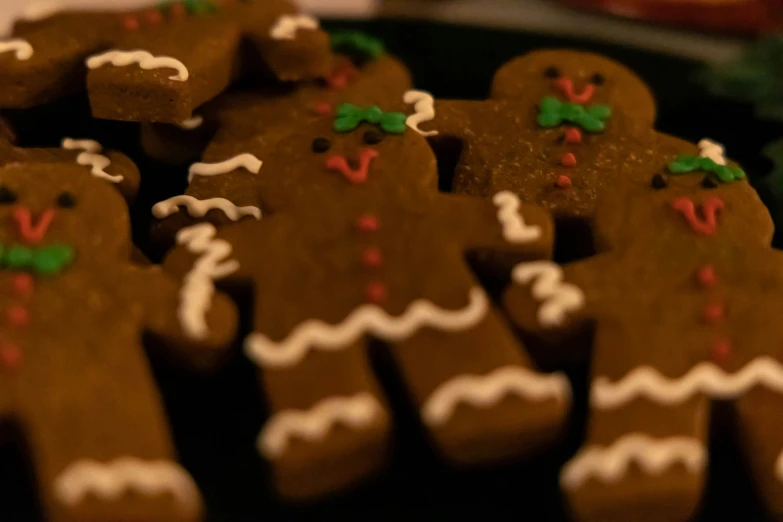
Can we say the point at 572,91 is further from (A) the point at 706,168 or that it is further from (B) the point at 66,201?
(B) the point at 66,201

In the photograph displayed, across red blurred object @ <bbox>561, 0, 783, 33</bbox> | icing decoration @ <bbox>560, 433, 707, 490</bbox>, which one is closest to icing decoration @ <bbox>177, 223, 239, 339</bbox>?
icing decoration @ <bbox>560, 433, 707, 490</bbox>

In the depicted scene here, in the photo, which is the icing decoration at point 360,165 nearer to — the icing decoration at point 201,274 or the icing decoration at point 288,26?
the icing decoration at point 201,274

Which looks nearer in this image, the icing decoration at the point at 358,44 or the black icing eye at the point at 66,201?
the black icing eye at the point at 66,201

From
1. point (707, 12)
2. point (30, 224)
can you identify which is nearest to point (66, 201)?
point (30, 224)

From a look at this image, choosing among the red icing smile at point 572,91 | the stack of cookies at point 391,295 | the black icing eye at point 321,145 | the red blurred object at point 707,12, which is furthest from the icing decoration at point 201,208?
the red blurred object at point 707,12

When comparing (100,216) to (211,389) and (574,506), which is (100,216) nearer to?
(211,389)

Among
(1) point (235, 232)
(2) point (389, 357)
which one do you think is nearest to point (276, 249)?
(1) point (235, 232)

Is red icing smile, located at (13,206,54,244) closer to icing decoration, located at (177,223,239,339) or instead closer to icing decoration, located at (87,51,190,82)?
icing decoration, located at (177,223,239,339)
